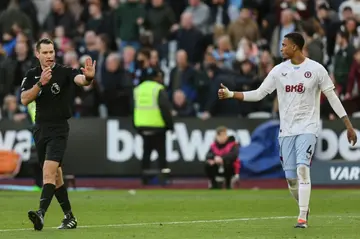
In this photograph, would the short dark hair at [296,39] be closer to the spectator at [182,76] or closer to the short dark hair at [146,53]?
the short dark hair at [146,53]

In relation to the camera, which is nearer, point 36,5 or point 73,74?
point 73,74

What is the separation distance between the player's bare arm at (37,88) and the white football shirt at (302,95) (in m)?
2.99

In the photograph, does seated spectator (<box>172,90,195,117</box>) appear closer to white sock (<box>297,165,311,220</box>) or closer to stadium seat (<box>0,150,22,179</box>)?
stadium seat (<box>0,150,22,179</box>)

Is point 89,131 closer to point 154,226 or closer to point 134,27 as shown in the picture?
point 134,27

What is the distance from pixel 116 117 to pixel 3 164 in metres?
3.48

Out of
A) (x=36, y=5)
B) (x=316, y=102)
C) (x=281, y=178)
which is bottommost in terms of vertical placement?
(x=281, y=178)

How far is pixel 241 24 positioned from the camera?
92.7ft

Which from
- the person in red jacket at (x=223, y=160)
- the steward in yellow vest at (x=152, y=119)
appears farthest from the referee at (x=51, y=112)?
the steward in yellow vest at (x=152, y=119)

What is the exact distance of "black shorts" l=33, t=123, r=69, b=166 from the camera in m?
14.4

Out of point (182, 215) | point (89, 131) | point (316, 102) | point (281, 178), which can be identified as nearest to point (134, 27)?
point (89, 131)

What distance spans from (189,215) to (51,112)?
340 cm

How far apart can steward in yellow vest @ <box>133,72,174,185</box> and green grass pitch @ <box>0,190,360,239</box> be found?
2.19 m

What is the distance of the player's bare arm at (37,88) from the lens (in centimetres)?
1410

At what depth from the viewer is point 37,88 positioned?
1417 cm
